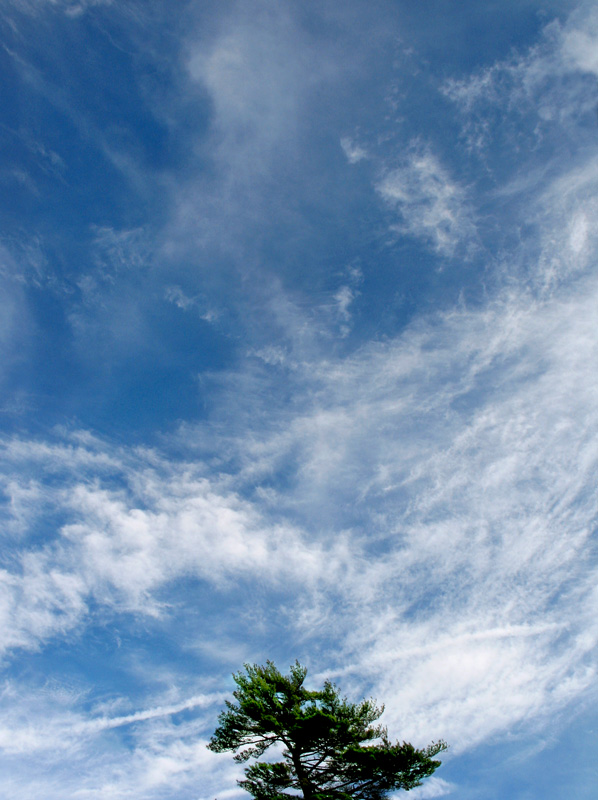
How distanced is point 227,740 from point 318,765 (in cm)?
503

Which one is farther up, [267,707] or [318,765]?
[267,707]

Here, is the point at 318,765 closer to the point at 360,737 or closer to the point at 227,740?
the point at 360,737

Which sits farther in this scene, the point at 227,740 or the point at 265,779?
the point at 227,740

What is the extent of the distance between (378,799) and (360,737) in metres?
2.65

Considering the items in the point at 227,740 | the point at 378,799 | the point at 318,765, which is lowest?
the point at 378,799

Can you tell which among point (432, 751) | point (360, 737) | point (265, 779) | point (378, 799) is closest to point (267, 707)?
point (265, 779)

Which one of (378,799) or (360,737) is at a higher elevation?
(360,737)

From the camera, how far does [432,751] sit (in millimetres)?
21203

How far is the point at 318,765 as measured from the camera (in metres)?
21.6

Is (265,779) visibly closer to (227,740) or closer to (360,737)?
(227,740)

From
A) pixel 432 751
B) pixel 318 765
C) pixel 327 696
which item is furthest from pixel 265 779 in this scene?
pixel 432 751

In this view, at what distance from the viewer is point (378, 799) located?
20.9 meters

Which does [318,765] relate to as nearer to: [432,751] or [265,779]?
[265,779]

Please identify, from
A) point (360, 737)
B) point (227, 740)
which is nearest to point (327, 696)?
point (360, 737)
